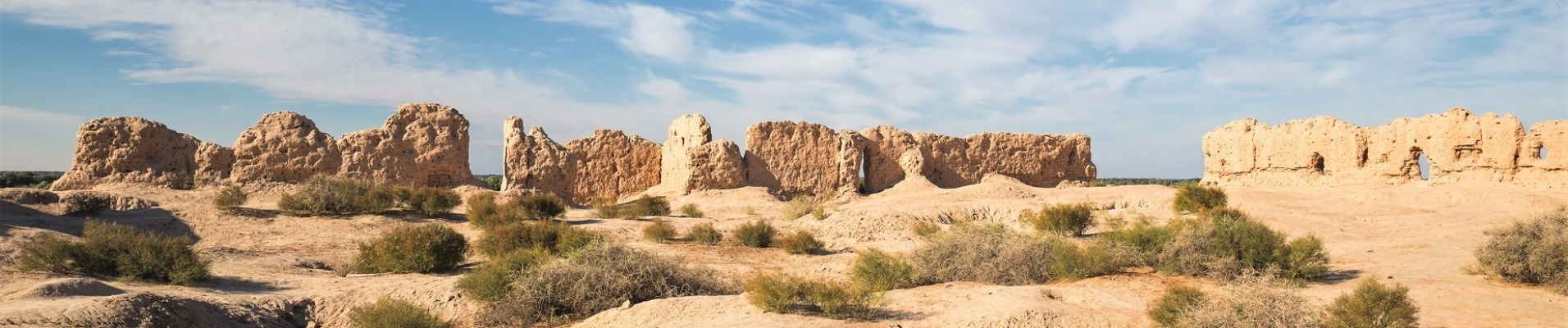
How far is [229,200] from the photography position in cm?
1648

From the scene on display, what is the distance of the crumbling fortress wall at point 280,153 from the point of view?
1895 centimetres

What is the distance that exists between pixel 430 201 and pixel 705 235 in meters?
5.49

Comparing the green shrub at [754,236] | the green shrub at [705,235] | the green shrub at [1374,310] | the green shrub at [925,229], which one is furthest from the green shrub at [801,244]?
the green shrub at [1374,310]

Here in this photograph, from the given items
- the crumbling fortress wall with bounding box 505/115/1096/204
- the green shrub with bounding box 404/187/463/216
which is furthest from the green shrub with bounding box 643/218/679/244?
the crumbling fortress wall with bounding box 505/115/1096/204

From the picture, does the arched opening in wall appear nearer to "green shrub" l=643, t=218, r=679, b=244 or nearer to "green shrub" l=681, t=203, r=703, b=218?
"green shrub" l=681, t=203, r=703, b=218

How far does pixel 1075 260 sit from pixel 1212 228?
5.78ft

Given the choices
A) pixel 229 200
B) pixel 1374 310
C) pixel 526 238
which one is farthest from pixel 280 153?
pixel 1374 310

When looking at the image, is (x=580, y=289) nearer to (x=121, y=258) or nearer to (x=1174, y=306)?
(x=1174, y=306)

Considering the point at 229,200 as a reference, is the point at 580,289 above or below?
below

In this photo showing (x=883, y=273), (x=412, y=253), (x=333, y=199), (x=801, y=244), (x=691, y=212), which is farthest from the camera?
(x=691, y=212)

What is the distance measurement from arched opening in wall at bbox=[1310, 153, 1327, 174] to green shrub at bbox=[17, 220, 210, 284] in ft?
81.1

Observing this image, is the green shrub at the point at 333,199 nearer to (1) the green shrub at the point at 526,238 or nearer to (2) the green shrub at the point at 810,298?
(1) the green shrub at the point at 526,238

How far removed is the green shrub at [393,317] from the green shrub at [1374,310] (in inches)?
274

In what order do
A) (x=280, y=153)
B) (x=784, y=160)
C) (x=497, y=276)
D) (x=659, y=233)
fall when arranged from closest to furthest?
1. (x=497, y=276)
2. (x=659, y=233)
3. (x=280, y=153)
4. (x=784, y=160)
